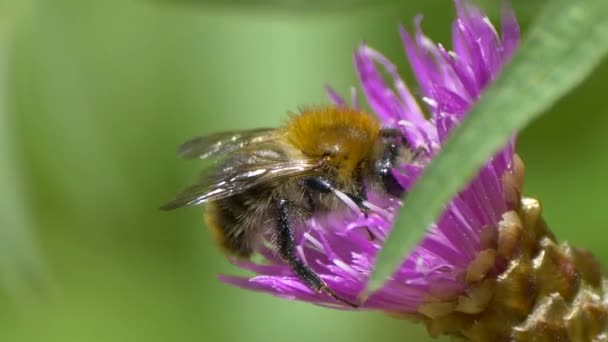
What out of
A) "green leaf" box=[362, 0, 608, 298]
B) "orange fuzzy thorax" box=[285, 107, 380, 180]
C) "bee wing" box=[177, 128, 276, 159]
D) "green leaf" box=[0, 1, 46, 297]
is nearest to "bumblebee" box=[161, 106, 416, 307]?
"orange fuzzy thorax" box=[285, 107, 380, 180]

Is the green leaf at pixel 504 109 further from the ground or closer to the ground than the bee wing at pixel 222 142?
further from the ground

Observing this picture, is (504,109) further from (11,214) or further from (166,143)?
(166,143)

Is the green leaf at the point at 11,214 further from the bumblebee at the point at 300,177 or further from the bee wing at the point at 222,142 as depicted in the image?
the bumblebee at the point at 300,177

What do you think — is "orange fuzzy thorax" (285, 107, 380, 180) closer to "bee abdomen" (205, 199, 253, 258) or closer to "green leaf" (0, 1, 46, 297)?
"bee abdomen" (205, 199, 253, 258)

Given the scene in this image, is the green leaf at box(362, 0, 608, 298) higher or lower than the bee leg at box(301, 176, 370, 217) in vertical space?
higher

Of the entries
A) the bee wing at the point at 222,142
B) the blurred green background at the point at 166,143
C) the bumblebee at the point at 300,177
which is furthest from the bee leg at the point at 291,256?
the blurred green background at the point at 166,143

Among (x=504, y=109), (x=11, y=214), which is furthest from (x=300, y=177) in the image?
(x=504, y=109)

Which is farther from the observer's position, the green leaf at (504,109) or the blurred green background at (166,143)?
the blurred green background at (166,143)

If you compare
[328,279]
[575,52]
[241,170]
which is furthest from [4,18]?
[575,52]
